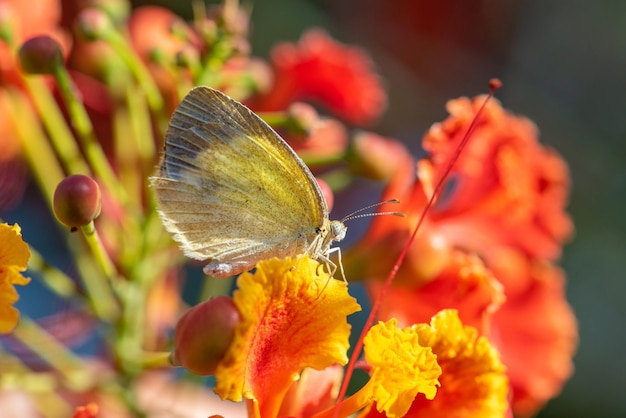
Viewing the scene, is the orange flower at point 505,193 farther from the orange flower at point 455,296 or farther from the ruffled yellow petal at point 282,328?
the ruffled yellow petal at point 282,328

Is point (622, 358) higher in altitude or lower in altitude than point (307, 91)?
lower

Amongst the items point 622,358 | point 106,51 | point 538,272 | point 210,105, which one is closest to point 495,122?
point 538,272

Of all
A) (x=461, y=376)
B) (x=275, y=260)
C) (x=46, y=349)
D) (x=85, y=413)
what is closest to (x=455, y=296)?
(x=461, y=376)

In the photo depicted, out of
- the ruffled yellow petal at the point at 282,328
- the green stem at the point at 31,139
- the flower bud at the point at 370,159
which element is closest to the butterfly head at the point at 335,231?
the ruffled yellow petal at the point at 282,328

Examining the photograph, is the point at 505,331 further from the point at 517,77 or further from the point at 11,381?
A: the point at 517,77

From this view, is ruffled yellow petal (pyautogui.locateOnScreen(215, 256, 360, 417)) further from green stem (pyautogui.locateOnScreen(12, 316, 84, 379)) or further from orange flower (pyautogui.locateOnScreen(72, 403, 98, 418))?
green stem (pyautogui.locateOnScreen(12, 316, 84, 379))

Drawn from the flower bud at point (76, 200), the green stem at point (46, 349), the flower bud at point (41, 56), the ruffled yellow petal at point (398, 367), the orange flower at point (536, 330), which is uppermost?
the flower bud at point (41, 56)
